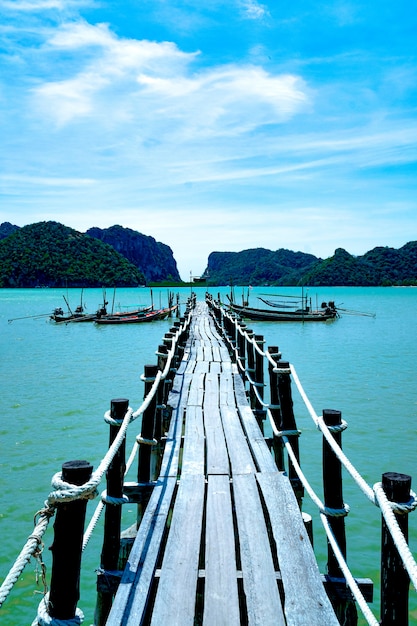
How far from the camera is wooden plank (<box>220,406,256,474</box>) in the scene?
228 inches

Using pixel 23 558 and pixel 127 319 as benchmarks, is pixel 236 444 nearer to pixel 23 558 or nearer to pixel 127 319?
pixel 23 558

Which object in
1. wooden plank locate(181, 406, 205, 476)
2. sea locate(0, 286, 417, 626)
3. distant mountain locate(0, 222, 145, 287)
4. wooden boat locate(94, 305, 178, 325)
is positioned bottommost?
sea locate(0, 286, 417, 626)

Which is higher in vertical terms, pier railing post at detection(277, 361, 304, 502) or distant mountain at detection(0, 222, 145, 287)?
distant mountain at detection(0, 222, 145, 287)

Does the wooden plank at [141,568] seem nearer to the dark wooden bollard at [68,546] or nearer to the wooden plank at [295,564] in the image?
the dark wooden bollard at [68,546]

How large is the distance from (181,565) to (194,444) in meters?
2.81

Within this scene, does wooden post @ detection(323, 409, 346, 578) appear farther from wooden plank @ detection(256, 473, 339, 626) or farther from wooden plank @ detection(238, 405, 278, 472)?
wooden plank @ detection(238, 405, 278, 472)

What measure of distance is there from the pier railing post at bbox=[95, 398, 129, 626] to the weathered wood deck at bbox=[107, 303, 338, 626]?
9.2 inches

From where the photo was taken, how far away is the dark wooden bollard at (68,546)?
2.38 m

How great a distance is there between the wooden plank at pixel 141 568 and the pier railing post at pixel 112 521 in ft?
0.75

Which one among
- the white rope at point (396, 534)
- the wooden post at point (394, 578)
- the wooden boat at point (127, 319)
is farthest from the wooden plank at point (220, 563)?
the wooden boat at point (127, 319)

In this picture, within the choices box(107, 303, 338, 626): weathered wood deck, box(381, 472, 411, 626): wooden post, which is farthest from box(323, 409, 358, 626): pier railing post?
box(381, 472, 411, 626): wooden post

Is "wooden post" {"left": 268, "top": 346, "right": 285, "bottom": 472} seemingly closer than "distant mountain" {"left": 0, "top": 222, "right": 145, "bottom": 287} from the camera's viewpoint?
Yes

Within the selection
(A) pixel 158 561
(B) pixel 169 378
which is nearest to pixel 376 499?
(A) pixel 158 561

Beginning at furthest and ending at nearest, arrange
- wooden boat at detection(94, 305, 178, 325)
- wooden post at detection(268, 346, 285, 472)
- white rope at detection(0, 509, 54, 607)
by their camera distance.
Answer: wooden boat at detection(94, 305, 178, 325), wooden post at detection(268, 346, 285, 472), white rope at detection(0, 509, 54, 607)
